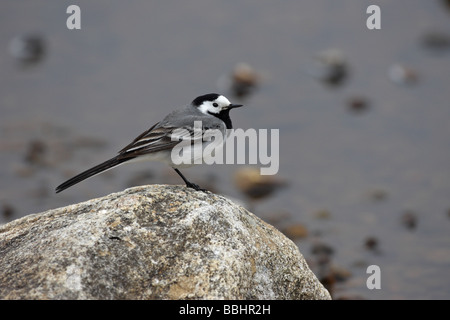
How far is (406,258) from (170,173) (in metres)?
4.93

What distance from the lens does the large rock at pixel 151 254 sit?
467 cm

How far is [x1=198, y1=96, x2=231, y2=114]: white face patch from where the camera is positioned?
708 cm

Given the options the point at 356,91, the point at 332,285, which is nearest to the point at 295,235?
the point at 332,285

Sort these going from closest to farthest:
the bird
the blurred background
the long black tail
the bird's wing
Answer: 1. the long black tail
2. the bird
3. the bird's wing
4. the blurred background

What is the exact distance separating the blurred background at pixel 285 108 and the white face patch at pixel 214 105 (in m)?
4.51

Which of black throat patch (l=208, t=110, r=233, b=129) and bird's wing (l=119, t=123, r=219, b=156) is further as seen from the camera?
black throat patch (l=208, t=110, r=233, b=129)

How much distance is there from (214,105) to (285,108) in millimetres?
7781

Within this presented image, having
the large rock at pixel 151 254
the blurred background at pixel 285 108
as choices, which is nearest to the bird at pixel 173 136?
the large rock at pixel 151 254

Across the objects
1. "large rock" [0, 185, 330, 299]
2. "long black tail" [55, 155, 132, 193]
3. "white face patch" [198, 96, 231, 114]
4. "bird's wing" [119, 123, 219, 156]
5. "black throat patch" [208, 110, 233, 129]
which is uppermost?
"white face patch" [198, 96, 231, 114]

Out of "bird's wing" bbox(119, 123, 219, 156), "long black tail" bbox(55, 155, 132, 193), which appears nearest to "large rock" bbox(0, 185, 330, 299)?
"long black tail" bbox(55, 155, 132, 193)

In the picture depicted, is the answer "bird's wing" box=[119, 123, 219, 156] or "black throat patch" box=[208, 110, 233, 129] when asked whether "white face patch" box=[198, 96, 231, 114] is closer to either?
"black throat patch" box=[208, 110, 233, 129]

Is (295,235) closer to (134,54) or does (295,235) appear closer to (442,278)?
(442,278)

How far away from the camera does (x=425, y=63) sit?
15609mm

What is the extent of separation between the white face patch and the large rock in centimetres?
153
